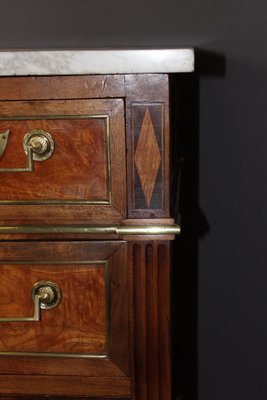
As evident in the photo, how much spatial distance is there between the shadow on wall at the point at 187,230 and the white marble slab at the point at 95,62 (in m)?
0.37

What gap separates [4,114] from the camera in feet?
2.18

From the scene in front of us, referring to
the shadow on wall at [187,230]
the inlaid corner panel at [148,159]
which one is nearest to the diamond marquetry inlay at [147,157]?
the inlaid corner panel at [148,159]

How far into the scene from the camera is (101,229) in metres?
0.67

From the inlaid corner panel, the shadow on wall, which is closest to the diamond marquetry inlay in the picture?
the inlaid corner panel

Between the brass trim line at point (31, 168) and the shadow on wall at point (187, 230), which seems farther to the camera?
the shadow on wall at point (187, 230)

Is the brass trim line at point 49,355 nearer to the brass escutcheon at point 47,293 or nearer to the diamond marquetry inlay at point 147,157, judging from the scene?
the brass escutcheon at point 47,293

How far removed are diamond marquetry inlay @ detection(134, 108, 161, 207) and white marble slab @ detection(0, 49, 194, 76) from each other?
0.17 ft

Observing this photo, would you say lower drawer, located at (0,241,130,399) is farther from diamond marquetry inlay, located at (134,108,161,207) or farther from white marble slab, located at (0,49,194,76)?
white marble slab, located at (0,49,194,76)

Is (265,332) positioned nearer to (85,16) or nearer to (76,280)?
(76,280)

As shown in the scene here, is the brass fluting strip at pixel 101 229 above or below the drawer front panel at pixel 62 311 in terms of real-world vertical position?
above

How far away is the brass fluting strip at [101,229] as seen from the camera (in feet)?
2.19

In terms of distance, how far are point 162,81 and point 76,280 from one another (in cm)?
25

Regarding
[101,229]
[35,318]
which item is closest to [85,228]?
[101,229]

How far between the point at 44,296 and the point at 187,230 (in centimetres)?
45
